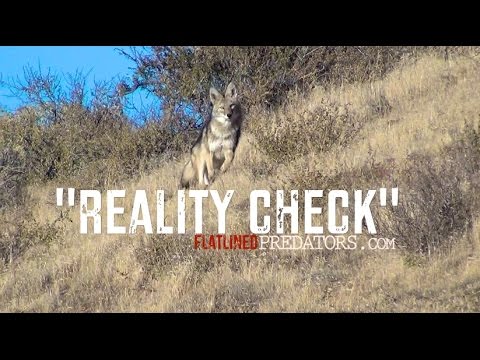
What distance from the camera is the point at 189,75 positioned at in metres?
17.7

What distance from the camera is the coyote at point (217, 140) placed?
531 inches

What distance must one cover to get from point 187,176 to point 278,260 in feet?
13.8

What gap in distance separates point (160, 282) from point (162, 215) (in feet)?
5.56

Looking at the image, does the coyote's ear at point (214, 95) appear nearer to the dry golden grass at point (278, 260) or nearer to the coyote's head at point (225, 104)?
the coyote's head at point (225, 104)

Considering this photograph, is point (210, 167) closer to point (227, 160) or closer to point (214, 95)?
point (227, 160)

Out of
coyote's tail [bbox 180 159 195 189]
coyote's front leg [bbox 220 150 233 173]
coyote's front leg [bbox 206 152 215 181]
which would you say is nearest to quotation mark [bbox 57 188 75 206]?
coyote's tail [bbox 180 159 195 189]

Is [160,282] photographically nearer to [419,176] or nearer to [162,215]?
[162,215]

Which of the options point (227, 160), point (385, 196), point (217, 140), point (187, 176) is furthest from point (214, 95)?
point (385, 196)

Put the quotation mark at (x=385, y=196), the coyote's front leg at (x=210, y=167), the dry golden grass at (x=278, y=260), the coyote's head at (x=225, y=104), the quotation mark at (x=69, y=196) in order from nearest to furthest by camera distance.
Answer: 1. the dry golden grass at (x=278, y=260)
2. the quotation mark at (x=385, y=196)
3. the coyote's head at (x=225, y=104)
4. the coyote's front leg at (x=210, y=167)
5. the quotation mark at (x=69, y=196)

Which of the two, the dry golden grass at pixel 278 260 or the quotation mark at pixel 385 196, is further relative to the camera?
the quotation mark at pixel 385 196

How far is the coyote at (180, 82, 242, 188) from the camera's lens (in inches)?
531

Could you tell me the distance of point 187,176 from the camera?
14.2 metres

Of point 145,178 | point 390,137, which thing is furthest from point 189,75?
point 390,137

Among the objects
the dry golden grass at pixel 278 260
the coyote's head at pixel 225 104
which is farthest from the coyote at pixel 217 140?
the dry golden grass at pixel 278 260
